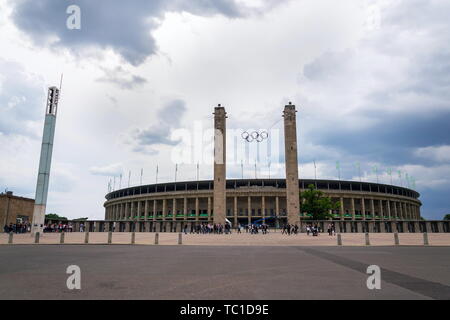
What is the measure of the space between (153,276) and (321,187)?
294 feet

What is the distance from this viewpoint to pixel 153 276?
330 inches

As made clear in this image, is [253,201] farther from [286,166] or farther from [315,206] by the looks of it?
[286,166]

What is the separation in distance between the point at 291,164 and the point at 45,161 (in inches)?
1791

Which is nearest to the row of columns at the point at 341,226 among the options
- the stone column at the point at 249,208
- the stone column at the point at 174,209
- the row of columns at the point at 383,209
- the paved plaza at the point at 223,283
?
the stone column at the point at 249,208

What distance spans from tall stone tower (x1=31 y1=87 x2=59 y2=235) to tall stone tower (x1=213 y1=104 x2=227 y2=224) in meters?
34.6

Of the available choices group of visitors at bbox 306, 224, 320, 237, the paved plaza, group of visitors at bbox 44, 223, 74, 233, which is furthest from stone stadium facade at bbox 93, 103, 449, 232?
the paved plaza

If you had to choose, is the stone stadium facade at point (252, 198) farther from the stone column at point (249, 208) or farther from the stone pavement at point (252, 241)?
the stone pavement at point (252, 241)

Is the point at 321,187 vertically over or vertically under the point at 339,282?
over

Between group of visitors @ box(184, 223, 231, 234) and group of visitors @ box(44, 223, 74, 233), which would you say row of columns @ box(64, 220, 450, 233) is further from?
group of visitors @ box(184, 223, 231, 234)

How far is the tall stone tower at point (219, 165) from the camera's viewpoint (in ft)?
209

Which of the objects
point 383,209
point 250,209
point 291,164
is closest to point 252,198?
point 250,209

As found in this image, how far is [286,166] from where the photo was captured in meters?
64.8
